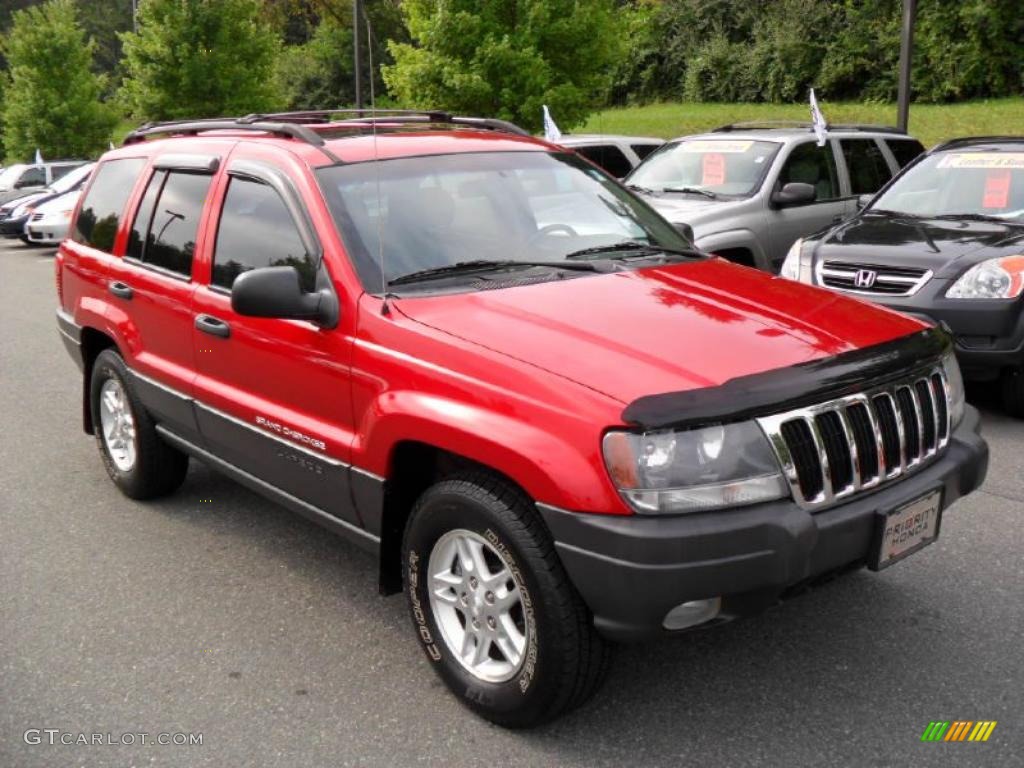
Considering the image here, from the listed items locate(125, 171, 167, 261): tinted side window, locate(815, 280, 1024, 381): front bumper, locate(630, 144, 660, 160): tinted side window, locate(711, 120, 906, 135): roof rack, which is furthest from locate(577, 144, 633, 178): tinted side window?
locate(125, 171, 167, 261): tinted side window

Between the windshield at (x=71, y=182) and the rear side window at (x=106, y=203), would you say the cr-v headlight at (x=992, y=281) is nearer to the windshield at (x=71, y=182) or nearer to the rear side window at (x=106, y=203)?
the rear side window at (x=106, y=203)

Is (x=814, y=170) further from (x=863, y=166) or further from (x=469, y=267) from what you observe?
(x=469, y=267)

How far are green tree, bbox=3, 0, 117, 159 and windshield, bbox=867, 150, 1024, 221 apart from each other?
31.2 meters

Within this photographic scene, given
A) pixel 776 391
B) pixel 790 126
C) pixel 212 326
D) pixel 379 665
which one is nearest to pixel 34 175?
pixel 790 126

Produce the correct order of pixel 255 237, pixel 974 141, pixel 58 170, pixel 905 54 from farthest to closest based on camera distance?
pixel 58 170, pixel 905 54, pixel 974 141, pixel 255 237

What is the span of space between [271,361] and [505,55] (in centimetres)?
1319

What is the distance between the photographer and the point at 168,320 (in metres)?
4.66

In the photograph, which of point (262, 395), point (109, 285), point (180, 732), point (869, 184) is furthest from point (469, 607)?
point (869, 184)

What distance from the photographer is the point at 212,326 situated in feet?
14.1

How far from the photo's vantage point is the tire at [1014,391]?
20.7ft

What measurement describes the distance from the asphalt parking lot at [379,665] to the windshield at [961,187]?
114 inches

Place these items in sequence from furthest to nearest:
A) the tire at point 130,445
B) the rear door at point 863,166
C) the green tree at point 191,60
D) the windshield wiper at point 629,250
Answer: the green tree at point 191,60, the rear door at point 863,166, the tire at point 130,445, the windshield wiper at point 629,250

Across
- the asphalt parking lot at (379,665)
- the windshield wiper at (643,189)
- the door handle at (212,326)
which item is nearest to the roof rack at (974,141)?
the windshield wiper at (643,189)

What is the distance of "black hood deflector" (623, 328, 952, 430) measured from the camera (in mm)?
2836
